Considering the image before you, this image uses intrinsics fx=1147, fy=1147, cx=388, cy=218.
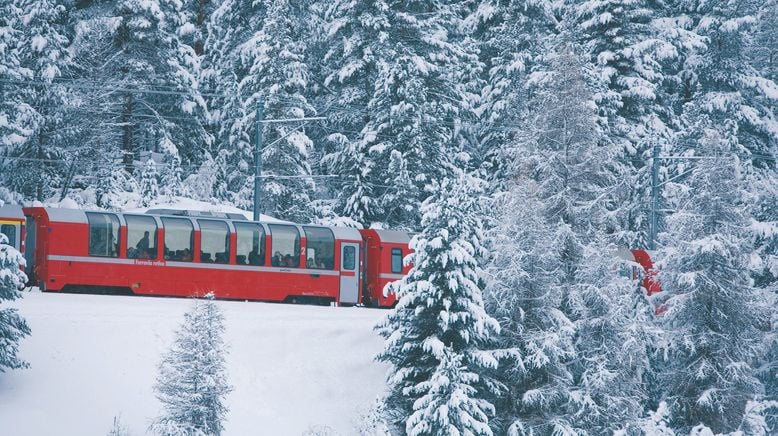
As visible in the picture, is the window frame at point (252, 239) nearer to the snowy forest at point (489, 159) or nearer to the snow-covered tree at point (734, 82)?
the snowy forest at point (489, 159)

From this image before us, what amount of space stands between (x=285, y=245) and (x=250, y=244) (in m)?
1.23

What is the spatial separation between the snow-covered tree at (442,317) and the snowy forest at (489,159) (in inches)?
2.4

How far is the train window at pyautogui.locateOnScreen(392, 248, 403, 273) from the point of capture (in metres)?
38.3

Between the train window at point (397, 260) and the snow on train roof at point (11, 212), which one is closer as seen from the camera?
the snow on train roof at point (11, 212)

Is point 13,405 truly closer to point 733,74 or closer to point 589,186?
point 589,186

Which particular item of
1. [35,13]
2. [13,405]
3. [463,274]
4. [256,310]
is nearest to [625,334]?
[463,274]

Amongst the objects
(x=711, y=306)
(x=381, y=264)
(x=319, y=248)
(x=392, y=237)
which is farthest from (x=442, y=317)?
(x=392, y=237)

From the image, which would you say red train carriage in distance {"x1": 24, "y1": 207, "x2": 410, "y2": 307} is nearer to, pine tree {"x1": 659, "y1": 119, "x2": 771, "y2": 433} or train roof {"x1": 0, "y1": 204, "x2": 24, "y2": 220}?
train roof {"x1": 0, "y1": 204, "x2": 24, "y2": 220}

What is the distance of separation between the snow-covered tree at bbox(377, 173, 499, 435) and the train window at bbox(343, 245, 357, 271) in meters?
10.9

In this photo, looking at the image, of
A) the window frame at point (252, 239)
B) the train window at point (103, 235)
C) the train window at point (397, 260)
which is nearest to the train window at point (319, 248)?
the window frame at point (252, 239)

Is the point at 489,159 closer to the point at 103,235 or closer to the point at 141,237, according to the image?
the point at 141,237

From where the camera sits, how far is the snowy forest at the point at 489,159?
2617cm

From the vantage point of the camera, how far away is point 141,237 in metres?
33.4

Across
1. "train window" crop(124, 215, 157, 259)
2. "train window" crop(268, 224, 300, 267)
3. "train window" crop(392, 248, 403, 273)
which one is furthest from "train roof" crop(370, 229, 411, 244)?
"train window" crop(124, 215, 157, 259)
